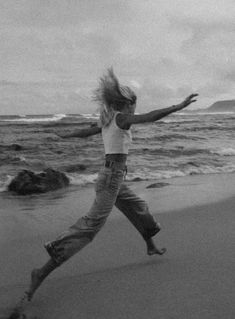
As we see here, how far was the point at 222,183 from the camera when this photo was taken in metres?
9.31

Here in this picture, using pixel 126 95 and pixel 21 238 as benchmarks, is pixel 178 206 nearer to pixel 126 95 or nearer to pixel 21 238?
pixel 21 238

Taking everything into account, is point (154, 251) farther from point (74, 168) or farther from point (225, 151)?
point (225, 151)

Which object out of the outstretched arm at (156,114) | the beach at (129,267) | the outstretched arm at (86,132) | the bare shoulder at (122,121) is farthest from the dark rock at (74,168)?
the outstretched arm at (156,114)

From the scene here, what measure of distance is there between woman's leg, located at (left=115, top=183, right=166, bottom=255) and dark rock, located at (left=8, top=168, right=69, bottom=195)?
16.0ft

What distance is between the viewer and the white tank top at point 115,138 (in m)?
3.54

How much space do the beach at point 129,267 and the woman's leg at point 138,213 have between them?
0.18 meters

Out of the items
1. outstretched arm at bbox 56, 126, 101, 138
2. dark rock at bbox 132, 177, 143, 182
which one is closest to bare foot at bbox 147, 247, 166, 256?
outstretched arm at bbox 56, 126, 101, 138

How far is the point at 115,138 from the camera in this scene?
3.57m

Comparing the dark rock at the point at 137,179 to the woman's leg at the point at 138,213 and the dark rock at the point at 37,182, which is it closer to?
the dark rock at the point at 37,182

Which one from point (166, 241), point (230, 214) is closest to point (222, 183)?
point (230, 214)

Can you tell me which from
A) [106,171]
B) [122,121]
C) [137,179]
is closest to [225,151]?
[137,179]

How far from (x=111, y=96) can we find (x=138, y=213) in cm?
124

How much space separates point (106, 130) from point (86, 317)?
4.86 ft

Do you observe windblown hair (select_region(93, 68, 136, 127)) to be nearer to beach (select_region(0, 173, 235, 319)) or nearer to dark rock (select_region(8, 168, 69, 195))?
beach (select_region(0, 173, 235, 319))
